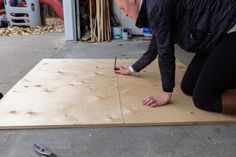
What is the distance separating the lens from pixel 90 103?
194cm

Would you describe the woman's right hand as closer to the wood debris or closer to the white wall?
the white wall

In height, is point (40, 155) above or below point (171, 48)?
below

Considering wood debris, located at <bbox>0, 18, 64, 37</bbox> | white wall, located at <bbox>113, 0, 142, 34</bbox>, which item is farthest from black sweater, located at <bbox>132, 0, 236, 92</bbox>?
wood debris, located at <bbox>0, 18, 64, 37</bbox>

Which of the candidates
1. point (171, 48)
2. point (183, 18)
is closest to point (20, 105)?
point (171, 48)

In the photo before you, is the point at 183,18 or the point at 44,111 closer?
the point at 183,18

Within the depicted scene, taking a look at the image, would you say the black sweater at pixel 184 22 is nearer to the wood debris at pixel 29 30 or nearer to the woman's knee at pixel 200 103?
the woman's knee at pixel 200 103

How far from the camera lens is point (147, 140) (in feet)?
5.14

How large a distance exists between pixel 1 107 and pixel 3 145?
1.35 feet

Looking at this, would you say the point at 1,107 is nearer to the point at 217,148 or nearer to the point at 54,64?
the point at 54,64

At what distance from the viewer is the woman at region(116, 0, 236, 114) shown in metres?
1.61

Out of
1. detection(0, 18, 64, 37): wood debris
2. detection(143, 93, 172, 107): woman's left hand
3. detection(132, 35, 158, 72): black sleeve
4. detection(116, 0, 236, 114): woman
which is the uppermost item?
detection(116, 0, 236, 114): woman

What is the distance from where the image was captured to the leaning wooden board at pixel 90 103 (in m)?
1.71

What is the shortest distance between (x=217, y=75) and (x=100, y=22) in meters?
3.23

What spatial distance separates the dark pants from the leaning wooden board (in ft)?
0.27
